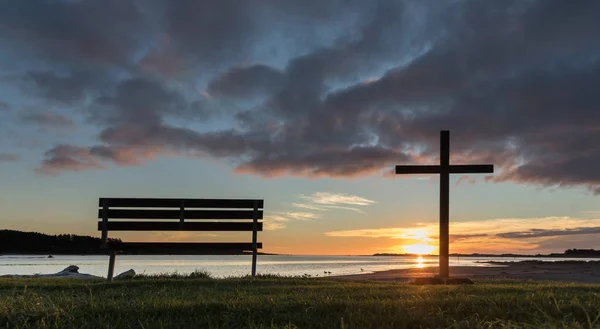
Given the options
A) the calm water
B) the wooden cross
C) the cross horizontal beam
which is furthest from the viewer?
the calm water

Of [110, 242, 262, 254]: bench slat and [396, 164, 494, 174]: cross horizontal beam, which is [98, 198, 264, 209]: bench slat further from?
[396, 164, 494, 174]: cross horizontal beam

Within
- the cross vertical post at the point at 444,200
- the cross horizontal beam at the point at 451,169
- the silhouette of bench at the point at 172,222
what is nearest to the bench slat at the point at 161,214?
the silhouette of bench at the point at 172,222

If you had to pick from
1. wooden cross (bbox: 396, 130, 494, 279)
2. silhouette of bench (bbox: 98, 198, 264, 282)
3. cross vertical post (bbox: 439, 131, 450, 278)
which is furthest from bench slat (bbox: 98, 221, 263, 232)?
cross vertical post (bbox: 439, 131, 450, 278)

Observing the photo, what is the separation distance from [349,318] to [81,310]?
2913 mm

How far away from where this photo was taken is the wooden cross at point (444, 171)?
42.5 ft

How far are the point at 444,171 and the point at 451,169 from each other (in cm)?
21

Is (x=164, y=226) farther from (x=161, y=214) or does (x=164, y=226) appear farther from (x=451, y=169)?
(x=451, y=169)

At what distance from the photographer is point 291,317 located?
455cm

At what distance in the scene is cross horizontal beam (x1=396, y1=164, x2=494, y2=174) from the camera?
1323 centimetres

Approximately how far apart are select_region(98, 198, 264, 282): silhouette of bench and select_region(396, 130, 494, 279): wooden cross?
5.07m

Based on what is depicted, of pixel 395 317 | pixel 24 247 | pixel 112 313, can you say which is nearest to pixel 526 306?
pixel 395 317

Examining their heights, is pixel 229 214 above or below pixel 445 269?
above

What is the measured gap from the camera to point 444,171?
1324cm

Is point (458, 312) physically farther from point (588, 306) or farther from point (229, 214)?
point (229, 214)
